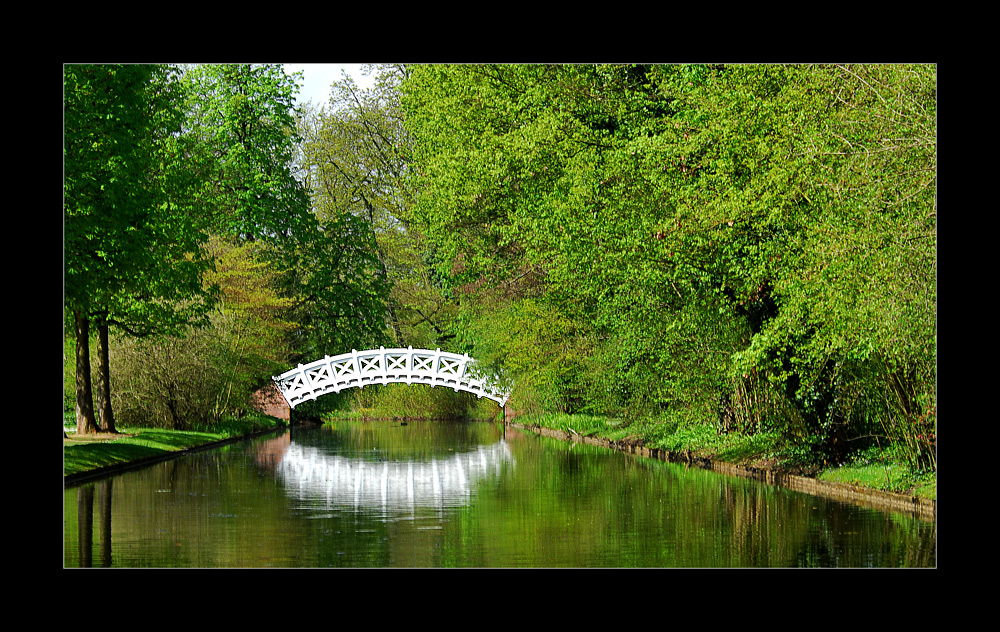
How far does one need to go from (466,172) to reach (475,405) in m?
25.0

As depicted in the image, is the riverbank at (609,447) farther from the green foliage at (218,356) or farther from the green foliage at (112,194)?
the green foliage at (112,194)

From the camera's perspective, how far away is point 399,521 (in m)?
14.3

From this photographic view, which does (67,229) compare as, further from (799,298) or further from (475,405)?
(475,405)

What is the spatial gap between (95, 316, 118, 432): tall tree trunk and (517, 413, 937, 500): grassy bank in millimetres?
11722

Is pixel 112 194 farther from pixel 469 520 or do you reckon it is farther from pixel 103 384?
pixel 103 384

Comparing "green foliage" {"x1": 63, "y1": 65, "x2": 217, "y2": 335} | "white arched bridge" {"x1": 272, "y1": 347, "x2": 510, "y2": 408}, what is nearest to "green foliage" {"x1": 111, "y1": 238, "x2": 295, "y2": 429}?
"white arched bridge" {"x1": 272, "y1": 347, "x2": 510, "y2": 408}

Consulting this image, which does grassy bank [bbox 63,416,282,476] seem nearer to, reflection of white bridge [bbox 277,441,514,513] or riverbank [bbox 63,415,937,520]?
riverbank [bbox 63,415,937,520]

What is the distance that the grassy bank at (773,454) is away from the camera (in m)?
15.6

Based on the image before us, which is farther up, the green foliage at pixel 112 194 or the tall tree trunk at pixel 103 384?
the green foliage at pixel 112 194

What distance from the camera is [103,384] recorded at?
27.8m

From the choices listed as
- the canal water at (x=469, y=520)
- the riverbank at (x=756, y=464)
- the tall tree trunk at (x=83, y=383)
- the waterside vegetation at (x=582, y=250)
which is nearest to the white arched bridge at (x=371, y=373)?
the waterside vegetation at (x=582, y=250)

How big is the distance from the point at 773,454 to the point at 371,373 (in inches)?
887

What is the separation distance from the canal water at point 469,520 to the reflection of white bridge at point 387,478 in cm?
4
